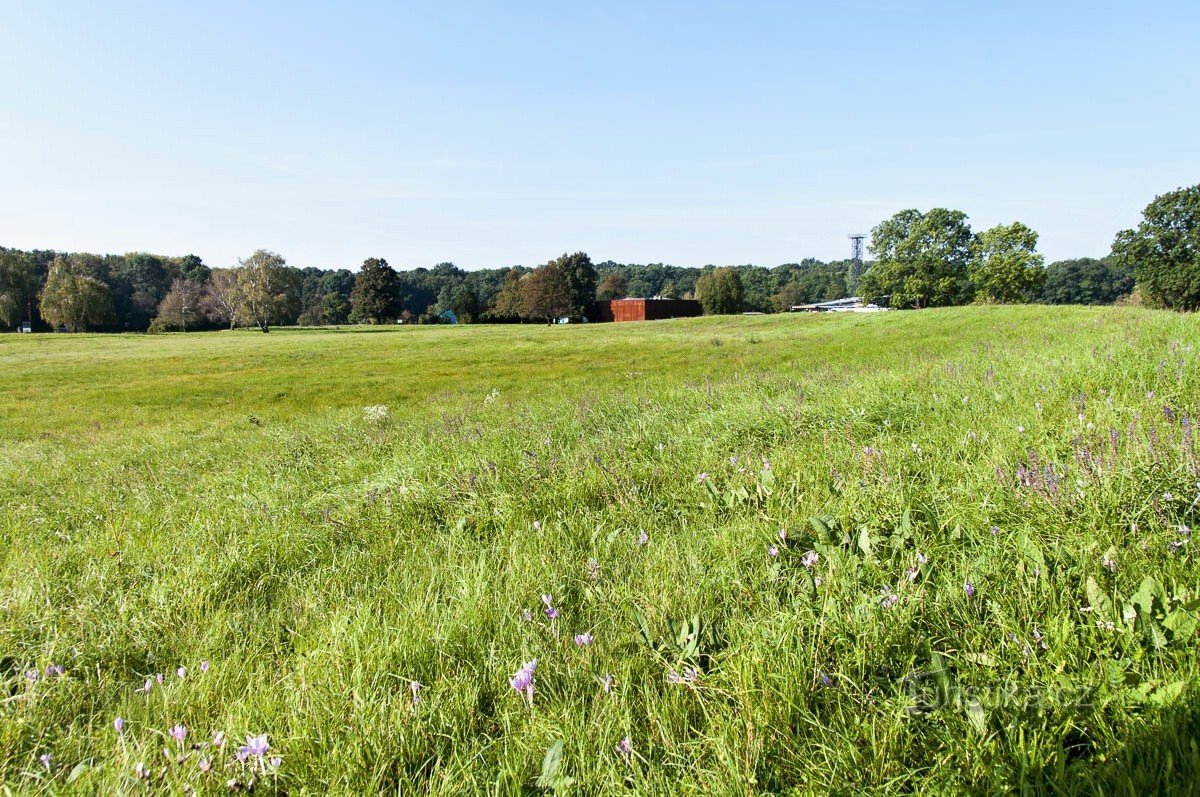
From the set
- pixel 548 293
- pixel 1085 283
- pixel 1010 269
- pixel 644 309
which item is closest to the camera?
pixel 1010 269

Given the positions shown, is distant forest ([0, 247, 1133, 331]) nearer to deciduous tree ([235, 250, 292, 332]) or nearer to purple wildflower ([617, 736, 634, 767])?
deciduous tree ([235, 250, 292, 332])

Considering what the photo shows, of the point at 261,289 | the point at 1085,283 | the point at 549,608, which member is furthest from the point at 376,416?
the point at 1085,283

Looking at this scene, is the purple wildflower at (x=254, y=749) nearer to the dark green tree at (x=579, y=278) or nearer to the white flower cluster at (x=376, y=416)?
the white flower cluster at (x=376, y=416)

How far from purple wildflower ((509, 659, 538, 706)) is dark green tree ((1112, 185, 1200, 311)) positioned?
79.7 metres

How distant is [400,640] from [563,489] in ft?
7.02

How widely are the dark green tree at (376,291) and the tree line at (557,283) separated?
169 millimetres

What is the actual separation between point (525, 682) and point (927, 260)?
271 feet

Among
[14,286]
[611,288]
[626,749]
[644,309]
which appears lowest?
[626,749]

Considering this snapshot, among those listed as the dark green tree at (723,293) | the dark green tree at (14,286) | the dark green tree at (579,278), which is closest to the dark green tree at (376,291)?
the dark green tree at (579,278)

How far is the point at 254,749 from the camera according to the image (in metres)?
1.85

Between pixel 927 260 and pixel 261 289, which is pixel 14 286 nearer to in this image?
pixel 261 289

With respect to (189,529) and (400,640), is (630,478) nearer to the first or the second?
(400,640)

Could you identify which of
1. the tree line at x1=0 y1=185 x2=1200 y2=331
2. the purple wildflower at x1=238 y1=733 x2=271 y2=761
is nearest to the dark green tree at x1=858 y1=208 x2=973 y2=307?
Result: the tree line at x1=0 y1=185 x2=1200 y2=331

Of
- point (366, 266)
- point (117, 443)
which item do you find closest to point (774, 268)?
point (366, 266)
